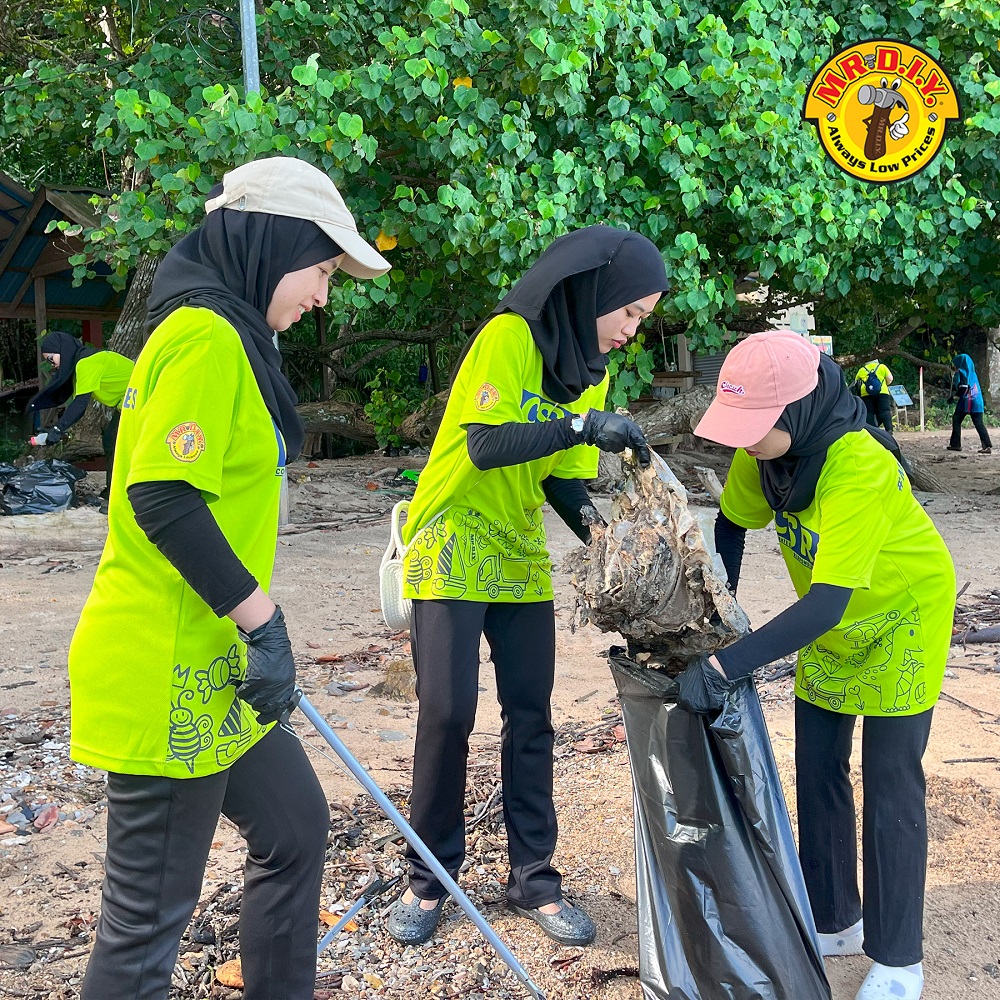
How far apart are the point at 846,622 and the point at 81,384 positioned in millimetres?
7488

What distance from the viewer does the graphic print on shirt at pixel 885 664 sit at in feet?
7.98

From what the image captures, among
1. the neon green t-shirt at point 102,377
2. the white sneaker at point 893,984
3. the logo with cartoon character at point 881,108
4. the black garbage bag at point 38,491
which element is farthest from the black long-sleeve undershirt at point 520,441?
the black garbage bag at point 38,491

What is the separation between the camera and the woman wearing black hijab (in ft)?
8.57

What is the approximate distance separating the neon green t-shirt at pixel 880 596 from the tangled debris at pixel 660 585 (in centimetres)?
23

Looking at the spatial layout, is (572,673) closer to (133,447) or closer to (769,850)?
(769,850)

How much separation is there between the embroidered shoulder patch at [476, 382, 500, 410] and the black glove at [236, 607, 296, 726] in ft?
2.96

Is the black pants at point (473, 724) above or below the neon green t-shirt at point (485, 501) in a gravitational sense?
below

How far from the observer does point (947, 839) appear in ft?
11.3

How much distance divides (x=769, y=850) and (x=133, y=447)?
60.4 inches

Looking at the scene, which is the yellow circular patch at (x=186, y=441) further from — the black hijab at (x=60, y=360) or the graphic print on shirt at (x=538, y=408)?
the black hijab at (x=60, y=360)

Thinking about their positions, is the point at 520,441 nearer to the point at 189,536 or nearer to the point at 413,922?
the point at 189,536

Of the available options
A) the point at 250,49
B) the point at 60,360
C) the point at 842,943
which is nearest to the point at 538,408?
the point at 842,943

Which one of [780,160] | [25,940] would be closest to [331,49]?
[780,160]

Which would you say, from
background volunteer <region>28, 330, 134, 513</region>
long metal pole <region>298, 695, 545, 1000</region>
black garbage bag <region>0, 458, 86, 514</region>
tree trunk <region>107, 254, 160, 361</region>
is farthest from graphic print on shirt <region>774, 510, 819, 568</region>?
tree trunk <region>107, 254, 160, 361</region>
